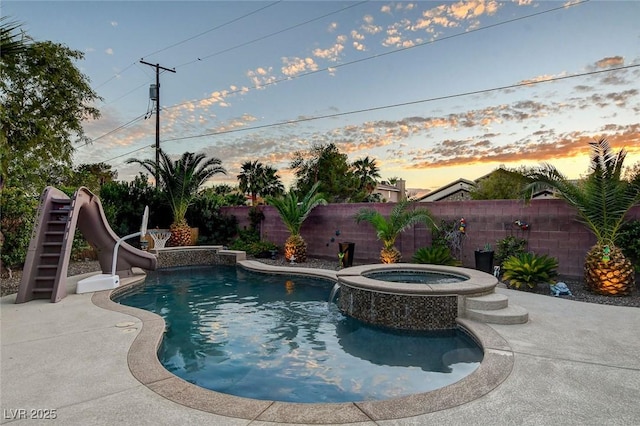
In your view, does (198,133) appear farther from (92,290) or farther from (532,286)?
(532,286)

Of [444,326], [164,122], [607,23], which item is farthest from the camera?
[164,122]

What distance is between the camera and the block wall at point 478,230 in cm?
885

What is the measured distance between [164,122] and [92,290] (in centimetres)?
1606

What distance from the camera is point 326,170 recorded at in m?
34.2

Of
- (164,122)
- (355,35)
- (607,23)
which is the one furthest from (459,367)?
(164,122)

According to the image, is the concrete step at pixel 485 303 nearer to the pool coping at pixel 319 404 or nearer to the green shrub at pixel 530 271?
the pool coping at pixel 319 404

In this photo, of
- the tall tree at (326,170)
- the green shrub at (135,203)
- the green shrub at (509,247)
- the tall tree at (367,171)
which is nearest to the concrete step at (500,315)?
the green shrub at (509,247)

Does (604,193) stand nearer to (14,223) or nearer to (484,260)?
(484,260)

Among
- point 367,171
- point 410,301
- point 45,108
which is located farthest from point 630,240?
point 367,171

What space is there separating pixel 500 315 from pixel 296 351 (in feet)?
10.1

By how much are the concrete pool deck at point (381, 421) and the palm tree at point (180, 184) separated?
9.59 m

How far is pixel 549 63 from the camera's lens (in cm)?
1077

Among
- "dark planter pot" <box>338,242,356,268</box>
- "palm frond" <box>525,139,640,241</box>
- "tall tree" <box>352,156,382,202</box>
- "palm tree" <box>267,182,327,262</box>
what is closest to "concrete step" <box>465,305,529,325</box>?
"palm frond" <box>525,139,640,241</box>

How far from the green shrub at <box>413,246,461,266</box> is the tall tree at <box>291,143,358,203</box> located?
23039mm
